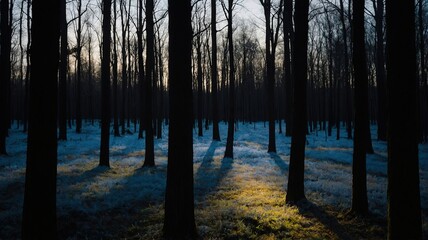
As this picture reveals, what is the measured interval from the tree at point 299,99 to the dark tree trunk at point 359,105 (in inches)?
42.4

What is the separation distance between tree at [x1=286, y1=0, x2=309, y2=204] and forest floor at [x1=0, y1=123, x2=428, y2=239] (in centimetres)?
48

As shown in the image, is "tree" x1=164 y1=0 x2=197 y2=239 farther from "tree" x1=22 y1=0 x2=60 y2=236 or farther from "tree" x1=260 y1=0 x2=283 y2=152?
"tree" x1=260 y1=0 x2=283 y2=152

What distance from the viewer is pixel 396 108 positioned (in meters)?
3.59

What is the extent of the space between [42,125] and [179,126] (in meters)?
1.90

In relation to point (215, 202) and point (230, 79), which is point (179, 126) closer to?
point (215, 202)

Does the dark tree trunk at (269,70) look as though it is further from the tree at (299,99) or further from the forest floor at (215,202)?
the tree at (299,99)

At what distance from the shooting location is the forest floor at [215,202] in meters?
5.43

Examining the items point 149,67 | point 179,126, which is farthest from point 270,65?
point 179,126

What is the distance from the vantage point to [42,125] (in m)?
3.65

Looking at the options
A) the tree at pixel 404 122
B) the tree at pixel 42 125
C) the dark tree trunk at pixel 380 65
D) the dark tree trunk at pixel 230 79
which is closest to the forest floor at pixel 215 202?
the tree at pixel 42 125

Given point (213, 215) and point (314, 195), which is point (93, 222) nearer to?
point (213, 215)

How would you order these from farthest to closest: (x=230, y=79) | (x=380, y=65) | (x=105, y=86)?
(x=380, y=65) < (x=230, y=79) < (x=105, y=86)

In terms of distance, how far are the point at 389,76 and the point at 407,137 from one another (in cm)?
75

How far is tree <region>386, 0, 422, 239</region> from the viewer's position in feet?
11.7
